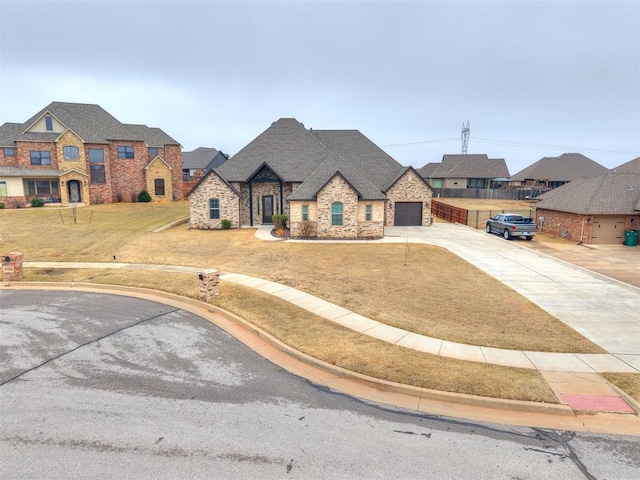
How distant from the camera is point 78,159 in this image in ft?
147

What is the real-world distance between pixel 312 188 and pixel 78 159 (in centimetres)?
3171

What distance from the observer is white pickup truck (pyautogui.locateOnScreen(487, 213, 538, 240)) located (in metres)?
29.1

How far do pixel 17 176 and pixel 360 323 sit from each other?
45.0 meters

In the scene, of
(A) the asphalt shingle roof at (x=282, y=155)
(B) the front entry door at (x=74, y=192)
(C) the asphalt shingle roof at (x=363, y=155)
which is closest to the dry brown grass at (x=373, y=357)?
(A) the asphalt shingle roof at (x=282, y=155)

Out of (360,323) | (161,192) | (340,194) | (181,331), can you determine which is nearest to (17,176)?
(161,192)

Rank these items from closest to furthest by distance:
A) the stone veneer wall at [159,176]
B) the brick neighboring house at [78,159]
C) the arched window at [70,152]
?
the brick neighboring house at [78,159] < the arched window at [70,152] < the stone veneer wall at [159,176]

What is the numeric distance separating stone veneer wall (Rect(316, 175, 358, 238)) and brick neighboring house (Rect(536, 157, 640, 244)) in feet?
54.3

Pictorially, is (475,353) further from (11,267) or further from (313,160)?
(313,160)

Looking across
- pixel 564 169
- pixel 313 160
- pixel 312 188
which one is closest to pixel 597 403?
pixel 312 188

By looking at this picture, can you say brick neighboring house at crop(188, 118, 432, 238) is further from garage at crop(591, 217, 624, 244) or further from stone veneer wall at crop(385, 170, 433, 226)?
garage at crop(591, 217, 624, 244)

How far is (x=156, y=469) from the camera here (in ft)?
19.6

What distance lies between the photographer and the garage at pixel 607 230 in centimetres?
2817

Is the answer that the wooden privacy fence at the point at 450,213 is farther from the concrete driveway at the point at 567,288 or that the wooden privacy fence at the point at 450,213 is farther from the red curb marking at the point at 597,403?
the red curb marking at the point at 597,403

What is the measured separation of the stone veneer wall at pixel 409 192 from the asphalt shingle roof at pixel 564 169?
45127 millimetres
